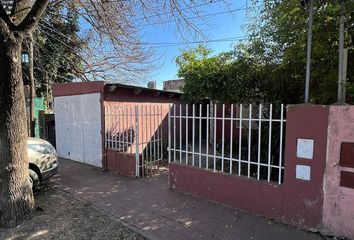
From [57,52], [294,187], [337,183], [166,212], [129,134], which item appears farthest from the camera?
[57,52]

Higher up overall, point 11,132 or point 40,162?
point 11,132

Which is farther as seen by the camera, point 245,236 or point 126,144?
point 126,144

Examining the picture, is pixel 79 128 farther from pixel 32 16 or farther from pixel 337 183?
pixel 337 183

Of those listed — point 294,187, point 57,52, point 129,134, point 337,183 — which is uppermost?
point 57,52

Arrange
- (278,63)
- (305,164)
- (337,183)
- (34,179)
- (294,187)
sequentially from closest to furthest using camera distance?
(337,183) < (305,164) < (294,187) < (34,179) < (278,63)

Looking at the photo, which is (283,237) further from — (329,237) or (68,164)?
(68,164)

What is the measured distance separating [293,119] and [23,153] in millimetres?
4259

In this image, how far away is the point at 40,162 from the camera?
205 inches

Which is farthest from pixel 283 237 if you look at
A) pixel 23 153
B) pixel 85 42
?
pixel 85 42

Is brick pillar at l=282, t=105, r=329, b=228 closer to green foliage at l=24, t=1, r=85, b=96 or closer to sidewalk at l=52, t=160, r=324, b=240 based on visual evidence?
sidewalk at l=52, t=160, r=324, b=240

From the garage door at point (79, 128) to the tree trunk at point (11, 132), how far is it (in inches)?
138

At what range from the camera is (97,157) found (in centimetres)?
764

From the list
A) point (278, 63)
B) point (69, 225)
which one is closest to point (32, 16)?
point (69, 225)

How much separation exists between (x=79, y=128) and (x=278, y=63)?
20.6 feet
